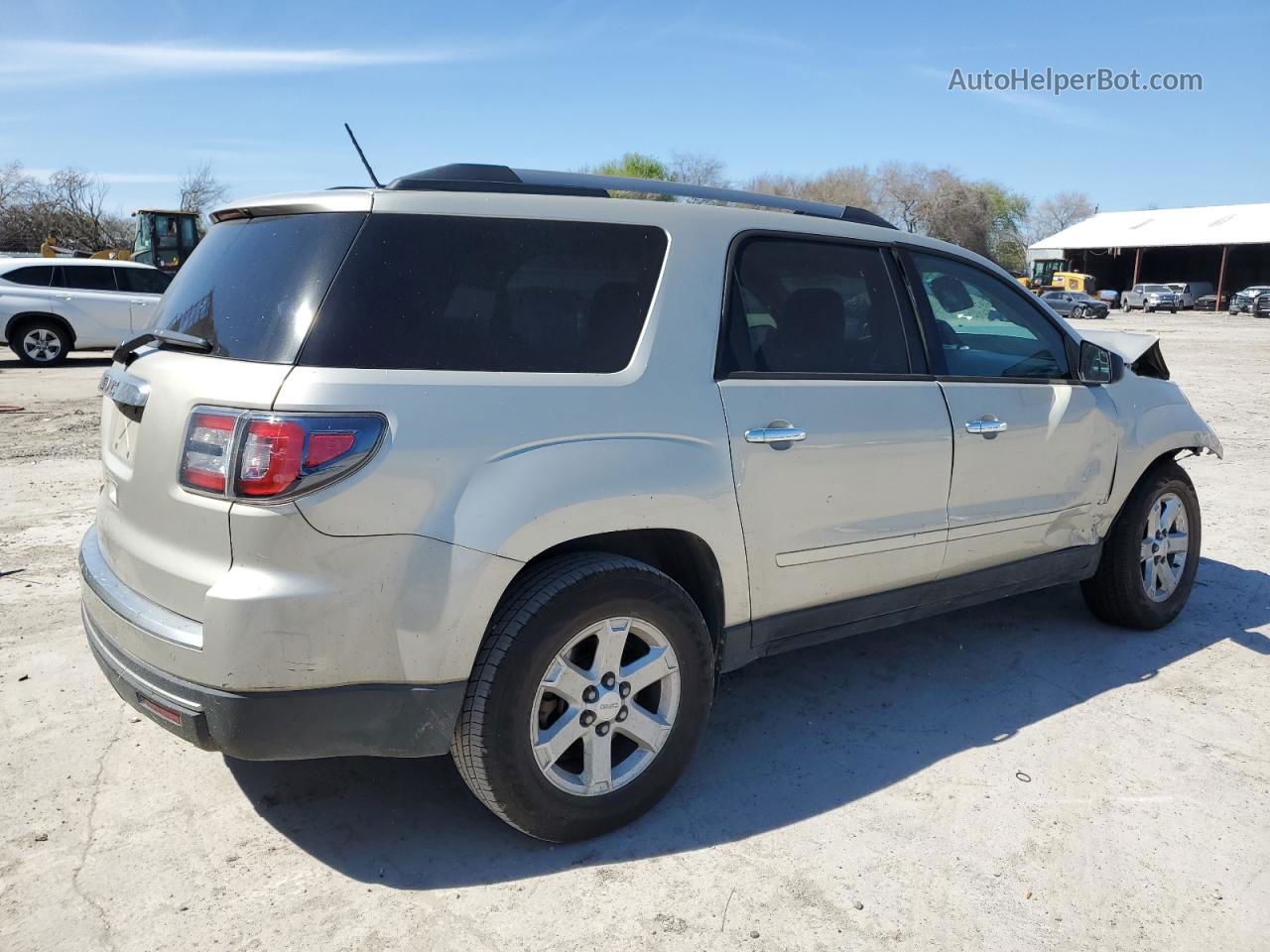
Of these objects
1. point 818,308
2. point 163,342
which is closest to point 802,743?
point 818,308

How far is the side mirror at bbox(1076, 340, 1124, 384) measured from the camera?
14.3 feet

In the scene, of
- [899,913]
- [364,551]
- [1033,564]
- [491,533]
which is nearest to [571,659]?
[491,533]

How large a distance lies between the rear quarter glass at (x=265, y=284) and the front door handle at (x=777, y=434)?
52.8 inches

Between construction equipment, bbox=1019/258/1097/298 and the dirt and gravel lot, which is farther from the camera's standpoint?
construction equipment, bbox=1019/258/1097/298

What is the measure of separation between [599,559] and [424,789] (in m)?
1.09

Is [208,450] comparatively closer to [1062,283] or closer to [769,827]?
[769,827]

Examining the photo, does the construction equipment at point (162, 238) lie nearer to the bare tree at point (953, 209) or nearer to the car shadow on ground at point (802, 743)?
the car shadow on ground at point (802, 743)

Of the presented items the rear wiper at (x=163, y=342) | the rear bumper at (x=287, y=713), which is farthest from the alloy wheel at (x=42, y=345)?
the rear bumper at (x=287, y=713)

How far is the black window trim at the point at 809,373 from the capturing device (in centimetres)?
321

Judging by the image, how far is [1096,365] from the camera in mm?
4422

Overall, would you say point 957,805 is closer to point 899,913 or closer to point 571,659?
point 899,913

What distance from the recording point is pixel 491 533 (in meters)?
2.62

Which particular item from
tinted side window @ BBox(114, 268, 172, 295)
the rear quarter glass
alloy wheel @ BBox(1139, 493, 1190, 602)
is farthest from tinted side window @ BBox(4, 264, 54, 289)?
alloy wheel @ BBox(1139, 493, 1190, 602)

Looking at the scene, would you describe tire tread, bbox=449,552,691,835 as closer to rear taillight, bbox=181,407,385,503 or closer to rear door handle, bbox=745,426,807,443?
rear taillight, bbox=181,407,385,503
